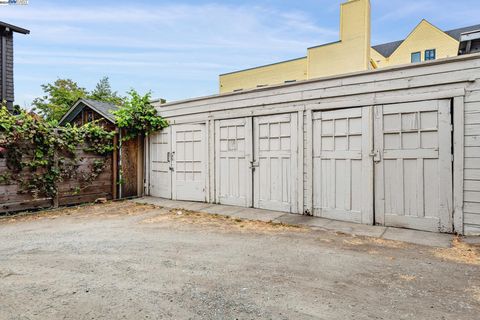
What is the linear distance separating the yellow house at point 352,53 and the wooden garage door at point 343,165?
929 cm

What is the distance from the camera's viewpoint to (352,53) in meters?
16.1

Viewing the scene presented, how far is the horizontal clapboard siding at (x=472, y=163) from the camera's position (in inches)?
161

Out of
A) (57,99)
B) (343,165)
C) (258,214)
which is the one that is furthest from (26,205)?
(57,99)

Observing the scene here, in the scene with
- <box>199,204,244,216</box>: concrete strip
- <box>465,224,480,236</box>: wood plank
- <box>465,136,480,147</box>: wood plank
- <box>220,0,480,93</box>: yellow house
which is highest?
<box>220,0,480,93</box>: yellow house

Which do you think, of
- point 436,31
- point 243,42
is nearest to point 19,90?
point 243,42

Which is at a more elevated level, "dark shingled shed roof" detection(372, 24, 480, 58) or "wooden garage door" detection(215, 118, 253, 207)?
"dark shingled shed roof" detection(372, 24, 480, 58)

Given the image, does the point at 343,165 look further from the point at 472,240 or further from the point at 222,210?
the point at 222,210

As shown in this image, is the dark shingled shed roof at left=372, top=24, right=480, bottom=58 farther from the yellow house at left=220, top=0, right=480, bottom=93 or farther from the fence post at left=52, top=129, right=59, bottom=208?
the fence post at left=52, top=129, right=59, bottom=208

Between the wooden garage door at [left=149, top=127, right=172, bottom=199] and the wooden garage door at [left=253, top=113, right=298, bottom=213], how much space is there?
2635 mm

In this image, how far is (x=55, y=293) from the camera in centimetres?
247

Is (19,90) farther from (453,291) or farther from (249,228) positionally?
(453,291)

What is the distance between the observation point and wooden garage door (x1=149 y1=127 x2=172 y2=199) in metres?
7.75

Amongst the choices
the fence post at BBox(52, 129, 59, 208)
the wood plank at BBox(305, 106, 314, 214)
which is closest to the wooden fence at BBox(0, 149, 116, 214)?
the fence post at BBox(52, 129, 59, 208)

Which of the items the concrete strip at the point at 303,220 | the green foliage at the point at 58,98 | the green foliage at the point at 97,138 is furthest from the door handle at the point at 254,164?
the green foliage at the point at 58,98
